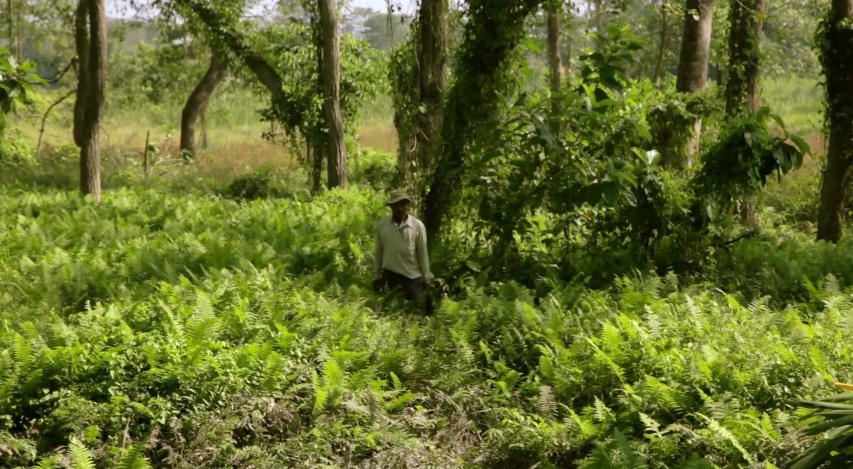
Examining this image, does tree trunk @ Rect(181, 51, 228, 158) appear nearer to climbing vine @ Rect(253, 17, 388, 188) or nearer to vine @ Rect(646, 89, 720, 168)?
climbing vine @ Rect(253, 17, 388, 188)

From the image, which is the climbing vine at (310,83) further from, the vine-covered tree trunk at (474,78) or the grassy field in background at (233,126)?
the vine-covered tree trunk at (474,78)

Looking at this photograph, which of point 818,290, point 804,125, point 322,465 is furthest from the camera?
point 804,125

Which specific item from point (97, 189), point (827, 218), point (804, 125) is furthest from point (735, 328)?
point (804, 125)

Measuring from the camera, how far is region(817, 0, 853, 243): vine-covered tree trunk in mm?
13391

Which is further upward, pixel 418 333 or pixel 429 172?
pixel 429 172

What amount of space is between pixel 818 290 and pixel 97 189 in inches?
551

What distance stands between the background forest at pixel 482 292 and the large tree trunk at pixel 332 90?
73mm

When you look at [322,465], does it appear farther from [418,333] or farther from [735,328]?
[735,328]

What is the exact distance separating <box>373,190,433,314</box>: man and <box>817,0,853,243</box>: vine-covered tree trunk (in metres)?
7.44

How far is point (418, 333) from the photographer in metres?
9.01

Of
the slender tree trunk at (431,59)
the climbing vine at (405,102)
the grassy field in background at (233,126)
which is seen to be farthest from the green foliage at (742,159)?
the grassy field in background at (233,126)

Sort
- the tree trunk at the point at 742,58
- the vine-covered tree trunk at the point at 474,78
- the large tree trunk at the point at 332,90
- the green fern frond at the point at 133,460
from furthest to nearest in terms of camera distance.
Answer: the large tree trunk at the point at 332,90 → the tree trunk at the point at 742,58 → the vine-covered tree trunk at the point at 474,78 → the green fern frond at the point at 133,460

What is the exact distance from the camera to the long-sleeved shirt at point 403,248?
10.4 meters

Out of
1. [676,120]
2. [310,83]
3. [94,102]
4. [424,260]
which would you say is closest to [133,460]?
[424,260]
